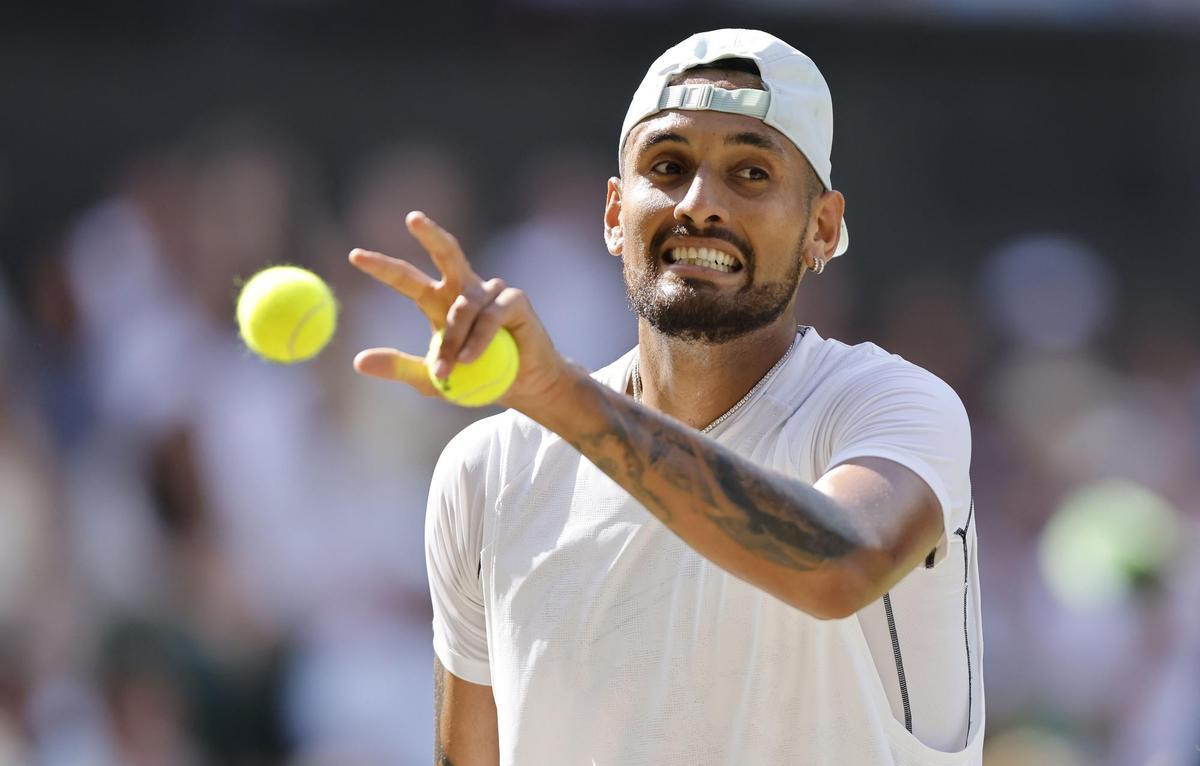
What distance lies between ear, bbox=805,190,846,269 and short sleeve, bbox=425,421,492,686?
31.0 inches

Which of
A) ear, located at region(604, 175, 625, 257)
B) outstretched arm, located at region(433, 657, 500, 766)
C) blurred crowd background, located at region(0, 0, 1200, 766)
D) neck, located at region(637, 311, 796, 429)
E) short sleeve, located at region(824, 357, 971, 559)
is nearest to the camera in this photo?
short sleeve, located at region(824, 357, 971, 559)

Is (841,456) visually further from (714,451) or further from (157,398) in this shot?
(157,398)

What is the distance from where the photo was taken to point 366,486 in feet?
21.7

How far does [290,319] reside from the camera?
2.52 meters

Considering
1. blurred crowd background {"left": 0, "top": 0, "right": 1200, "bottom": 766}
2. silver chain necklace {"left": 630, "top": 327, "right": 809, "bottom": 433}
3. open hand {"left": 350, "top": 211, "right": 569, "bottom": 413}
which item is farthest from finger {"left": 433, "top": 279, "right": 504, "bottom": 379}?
blurred crowd background {"left": 0, "top": 0, "right": 1200, "bottom": 766}

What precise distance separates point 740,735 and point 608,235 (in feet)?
3.97

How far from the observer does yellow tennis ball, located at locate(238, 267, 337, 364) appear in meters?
2.53

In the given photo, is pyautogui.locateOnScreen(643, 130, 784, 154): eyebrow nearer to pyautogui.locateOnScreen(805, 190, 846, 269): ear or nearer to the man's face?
the man's face

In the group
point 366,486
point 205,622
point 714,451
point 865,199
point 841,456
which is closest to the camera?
point 714,451

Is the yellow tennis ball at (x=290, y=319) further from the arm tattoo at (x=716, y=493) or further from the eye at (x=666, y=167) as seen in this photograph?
the eye at (x=666, y=167)

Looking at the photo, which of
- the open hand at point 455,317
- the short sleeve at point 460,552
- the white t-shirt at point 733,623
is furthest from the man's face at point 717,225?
the open hand at point 455,317

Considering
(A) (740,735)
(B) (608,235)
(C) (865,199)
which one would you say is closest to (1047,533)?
(C) (865,199)

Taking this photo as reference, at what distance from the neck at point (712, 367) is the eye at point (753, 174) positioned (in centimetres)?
27

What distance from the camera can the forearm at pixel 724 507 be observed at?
7.41ft
